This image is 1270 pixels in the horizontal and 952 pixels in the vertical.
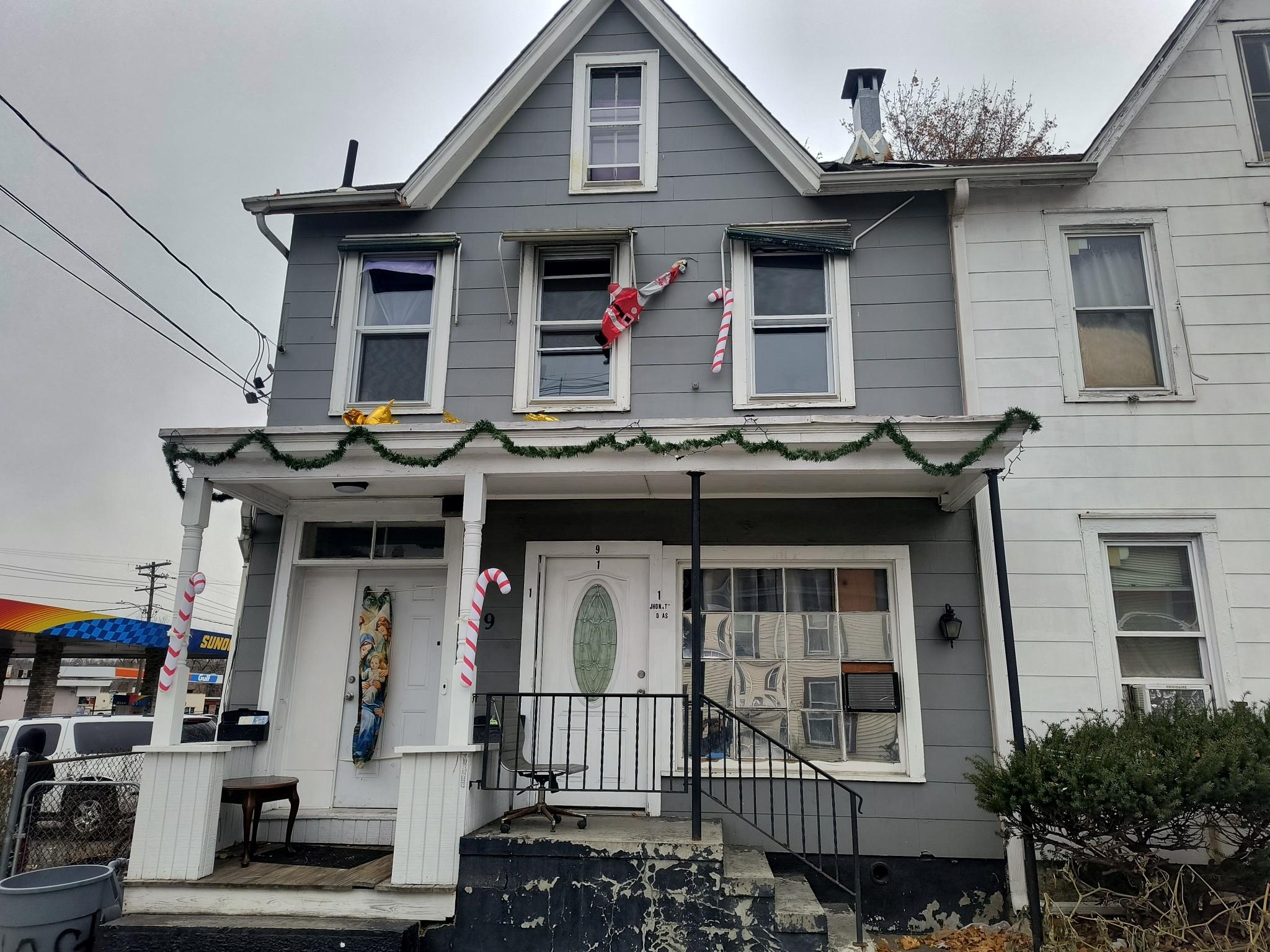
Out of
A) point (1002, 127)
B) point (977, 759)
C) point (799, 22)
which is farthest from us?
point (1002, 127)

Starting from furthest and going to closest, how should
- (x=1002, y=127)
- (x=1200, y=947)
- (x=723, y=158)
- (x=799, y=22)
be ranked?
(x=1002, y=127)
(x=799, y=22)
(x=723, y=158)
(x=1200, y=947)

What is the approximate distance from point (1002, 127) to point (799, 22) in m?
4.83

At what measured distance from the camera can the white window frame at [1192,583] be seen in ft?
19.4

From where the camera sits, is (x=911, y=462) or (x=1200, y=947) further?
(x=911, y=462)

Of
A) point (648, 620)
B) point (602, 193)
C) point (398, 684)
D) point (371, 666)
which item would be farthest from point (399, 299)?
point (648, 620)

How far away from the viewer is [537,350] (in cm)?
705

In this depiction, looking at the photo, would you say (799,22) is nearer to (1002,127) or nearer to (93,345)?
(1002,127)

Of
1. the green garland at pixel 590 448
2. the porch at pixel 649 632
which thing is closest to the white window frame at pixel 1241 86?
the green garland at pixel 590 448

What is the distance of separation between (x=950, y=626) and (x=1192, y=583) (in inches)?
74.7

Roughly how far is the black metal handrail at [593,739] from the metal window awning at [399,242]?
3959 millimetres

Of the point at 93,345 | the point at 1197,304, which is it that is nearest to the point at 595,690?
the point at 1197,304

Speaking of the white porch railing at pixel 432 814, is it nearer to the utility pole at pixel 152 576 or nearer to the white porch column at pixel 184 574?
the white porch column at pixel 184 574

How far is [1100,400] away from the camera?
21.0 feet

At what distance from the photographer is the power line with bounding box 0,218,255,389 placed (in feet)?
25.1
